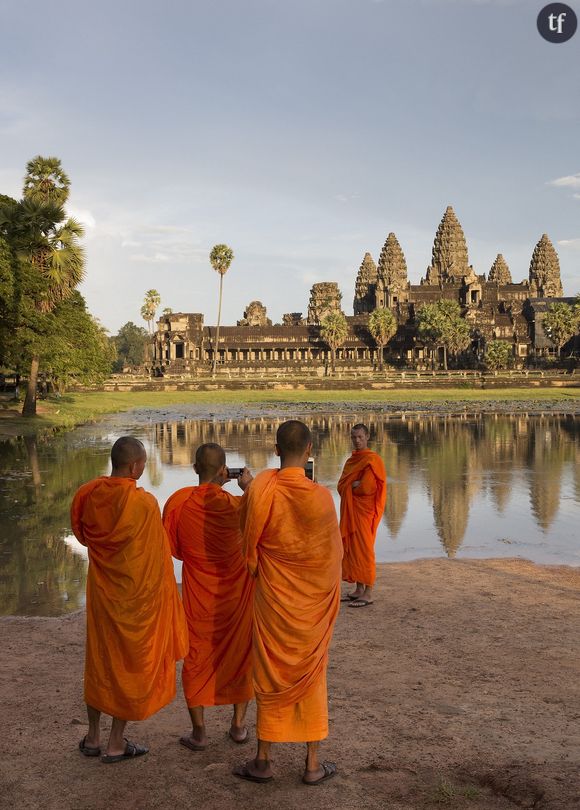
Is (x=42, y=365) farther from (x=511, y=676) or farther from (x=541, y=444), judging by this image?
(x=511, y=676)

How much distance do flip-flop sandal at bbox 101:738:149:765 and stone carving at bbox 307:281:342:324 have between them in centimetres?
12384

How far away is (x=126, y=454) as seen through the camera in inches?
198

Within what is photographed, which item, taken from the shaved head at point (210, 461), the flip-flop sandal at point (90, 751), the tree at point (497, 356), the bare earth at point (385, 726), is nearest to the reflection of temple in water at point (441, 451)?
the bare earth at point (385, 726)

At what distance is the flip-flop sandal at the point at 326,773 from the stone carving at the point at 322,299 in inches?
4886

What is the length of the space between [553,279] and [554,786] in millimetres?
135138

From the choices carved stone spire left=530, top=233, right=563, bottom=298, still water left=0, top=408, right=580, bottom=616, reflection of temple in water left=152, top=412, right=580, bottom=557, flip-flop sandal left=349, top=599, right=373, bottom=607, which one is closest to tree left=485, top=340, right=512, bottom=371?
carved stone spire left=530, top=233, right=563, bottom=298

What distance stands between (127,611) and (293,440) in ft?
4.70

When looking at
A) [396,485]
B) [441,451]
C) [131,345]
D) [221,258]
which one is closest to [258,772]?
[396,485]

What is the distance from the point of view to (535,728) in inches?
208

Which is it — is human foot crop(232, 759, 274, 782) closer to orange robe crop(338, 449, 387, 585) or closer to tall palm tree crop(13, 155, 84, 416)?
orange robe crop(338, 449, 387, 585)

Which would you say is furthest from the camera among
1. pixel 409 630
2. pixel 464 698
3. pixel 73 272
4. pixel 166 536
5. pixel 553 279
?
pixel 553 279

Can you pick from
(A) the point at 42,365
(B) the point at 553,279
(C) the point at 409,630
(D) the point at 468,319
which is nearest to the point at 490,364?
Result: (D) the point at 468,319

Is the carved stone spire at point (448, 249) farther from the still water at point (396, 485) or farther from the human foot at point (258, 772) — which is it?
the human foot at point (258, 772)

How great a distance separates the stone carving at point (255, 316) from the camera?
126m
